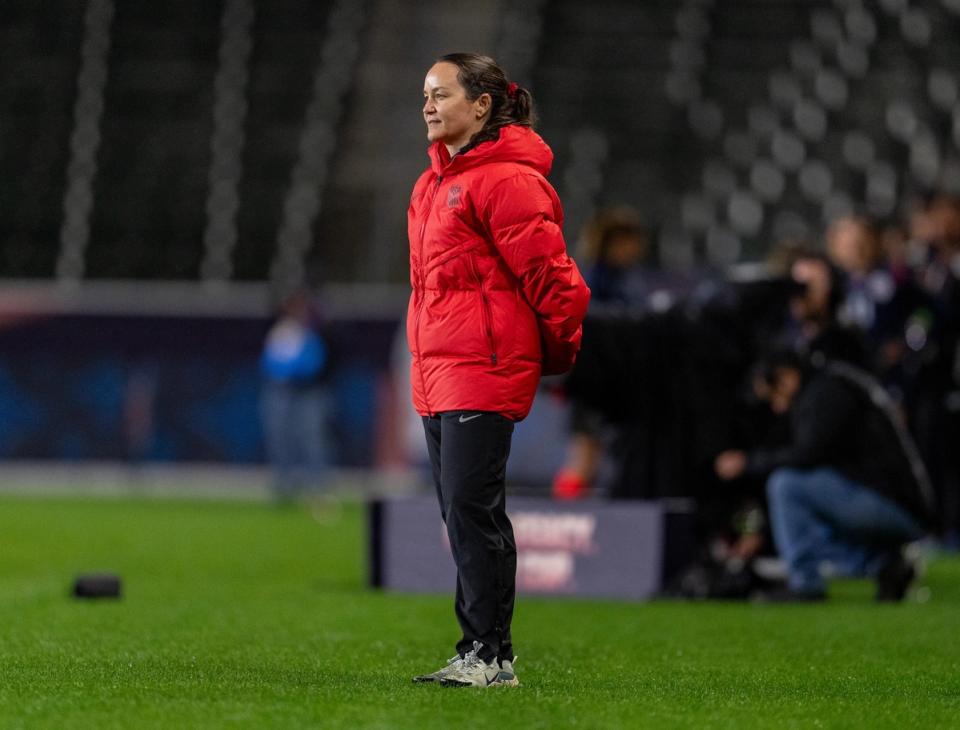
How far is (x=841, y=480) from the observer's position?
9180 mm

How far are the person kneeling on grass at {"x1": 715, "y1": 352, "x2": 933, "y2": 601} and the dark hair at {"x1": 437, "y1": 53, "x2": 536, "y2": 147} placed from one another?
3754mm

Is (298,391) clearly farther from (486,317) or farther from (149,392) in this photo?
(486,317)

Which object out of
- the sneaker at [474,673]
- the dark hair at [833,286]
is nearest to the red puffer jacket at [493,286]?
the sneaker at [474,673]

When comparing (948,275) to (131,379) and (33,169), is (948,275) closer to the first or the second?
(131,379)

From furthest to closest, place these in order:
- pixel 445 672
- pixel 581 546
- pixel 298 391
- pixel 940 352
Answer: pixel 298 391, pixel 940 352, pixel 581 546, pixel 445 672

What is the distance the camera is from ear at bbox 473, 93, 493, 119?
18.3 ft

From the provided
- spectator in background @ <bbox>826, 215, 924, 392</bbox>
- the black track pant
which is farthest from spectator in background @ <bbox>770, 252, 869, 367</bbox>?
the black track pant

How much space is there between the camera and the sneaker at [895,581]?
9.16 m

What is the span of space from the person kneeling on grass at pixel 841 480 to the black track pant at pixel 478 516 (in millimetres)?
3751

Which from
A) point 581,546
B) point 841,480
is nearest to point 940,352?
point 841,480

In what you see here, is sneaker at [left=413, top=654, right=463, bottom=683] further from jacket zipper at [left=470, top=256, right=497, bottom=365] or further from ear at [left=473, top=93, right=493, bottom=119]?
ear at [left=473, top=93, right=493, bottom=119]

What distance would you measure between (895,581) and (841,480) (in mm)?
543

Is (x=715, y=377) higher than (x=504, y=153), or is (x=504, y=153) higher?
(x=504, y=153)

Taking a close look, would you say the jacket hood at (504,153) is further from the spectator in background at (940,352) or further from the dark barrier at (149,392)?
the dark barrier at (149,392)
